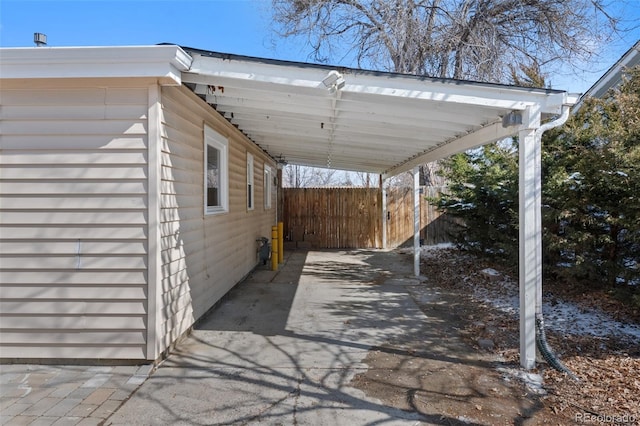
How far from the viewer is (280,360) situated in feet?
11.6

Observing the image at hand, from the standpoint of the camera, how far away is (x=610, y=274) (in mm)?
4719

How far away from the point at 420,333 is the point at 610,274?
253 cm

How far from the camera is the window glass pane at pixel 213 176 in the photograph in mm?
5246

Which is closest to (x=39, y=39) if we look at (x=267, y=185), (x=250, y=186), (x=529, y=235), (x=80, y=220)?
(x=80, y=220)

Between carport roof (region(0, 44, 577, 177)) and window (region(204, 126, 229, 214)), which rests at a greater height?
carport roof (region(0, 44, 577, 177))

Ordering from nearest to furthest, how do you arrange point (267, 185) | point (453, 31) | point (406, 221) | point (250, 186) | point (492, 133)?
point (492, 133) < point (250, 186) < point (267, 185) < point (453, 31) < point (406, 221)

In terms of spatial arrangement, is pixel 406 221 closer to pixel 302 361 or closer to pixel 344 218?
pixel 344 218

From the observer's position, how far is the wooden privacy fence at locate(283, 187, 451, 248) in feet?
39.8

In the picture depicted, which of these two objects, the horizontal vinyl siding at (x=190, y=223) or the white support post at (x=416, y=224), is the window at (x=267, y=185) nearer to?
the horizontal vinyl siding at (x=190, y=223)

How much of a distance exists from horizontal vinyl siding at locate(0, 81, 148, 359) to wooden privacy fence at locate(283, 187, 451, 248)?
8.81 meters

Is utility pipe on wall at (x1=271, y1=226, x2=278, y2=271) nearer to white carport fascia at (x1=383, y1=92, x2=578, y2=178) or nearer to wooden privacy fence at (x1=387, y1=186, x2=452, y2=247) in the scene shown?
white carport fascia at (x1=383, y1=92, x2=578, y2=178)

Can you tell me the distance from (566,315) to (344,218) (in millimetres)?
7880

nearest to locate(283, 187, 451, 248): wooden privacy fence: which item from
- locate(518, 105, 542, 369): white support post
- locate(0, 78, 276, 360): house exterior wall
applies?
locate(518, 105, 542, 369): white support post

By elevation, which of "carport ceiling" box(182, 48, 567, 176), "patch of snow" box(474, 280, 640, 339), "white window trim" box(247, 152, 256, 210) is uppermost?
"carport ceiling" box(182, 48, 567, 176)
